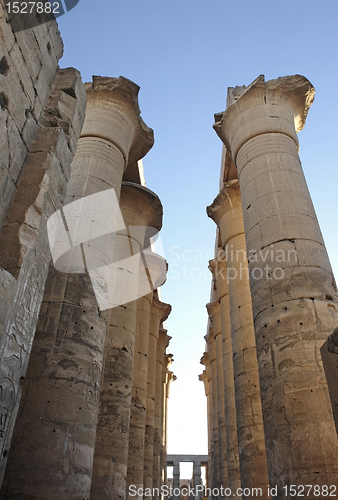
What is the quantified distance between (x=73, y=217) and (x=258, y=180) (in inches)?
142

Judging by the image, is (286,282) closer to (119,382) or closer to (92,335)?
(92,335)

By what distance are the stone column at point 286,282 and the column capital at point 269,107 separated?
2cm

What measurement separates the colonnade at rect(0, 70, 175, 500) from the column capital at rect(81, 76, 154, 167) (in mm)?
24

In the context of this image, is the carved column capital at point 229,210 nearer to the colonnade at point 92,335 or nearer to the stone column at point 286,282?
the colonnade at point 92,335

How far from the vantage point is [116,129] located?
8.84 m

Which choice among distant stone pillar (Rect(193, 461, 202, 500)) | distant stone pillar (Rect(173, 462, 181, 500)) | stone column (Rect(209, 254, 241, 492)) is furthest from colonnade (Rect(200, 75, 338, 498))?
distant stone pillar (Rect(173, 462, 181, 500))

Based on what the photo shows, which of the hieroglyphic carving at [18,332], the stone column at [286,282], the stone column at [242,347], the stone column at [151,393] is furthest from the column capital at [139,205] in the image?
the hieroglyphic carving at [18,332]

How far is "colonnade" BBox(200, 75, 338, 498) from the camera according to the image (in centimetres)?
477

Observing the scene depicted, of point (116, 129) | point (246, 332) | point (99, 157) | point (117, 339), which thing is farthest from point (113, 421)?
point (116, 129)

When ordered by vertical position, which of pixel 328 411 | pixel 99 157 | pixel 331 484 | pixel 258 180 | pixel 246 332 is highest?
pixel 99 157

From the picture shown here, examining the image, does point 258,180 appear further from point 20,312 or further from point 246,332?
point 20,312

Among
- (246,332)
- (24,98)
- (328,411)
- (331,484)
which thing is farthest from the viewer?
(246,332)

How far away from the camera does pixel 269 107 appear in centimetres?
848

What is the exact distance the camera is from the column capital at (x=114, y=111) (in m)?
8.59
